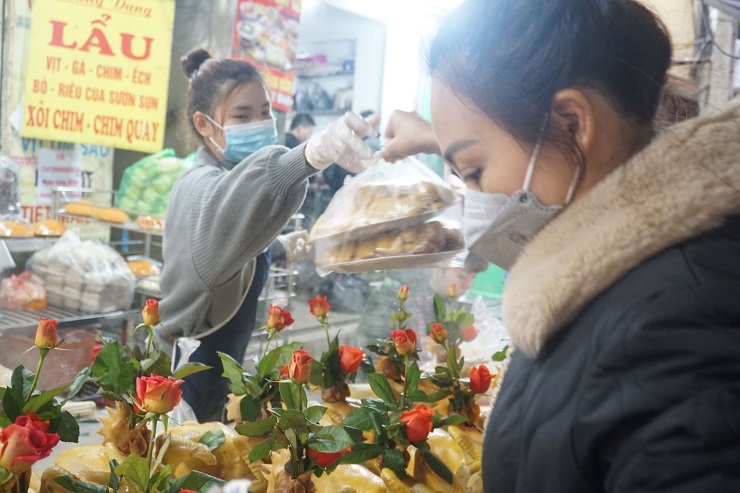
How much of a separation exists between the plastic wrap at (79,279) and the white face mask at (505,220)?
204cm

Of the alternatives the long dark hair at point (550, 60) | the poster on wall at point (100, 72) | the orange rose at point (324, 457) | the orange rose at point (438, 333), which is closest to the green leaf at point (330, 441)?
the orange rose at point (324, 457)

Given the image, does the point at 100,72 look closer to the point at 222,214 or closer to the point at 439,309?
the point at 222,214

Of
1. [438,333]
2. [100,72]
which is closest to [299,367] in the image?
[438,333]

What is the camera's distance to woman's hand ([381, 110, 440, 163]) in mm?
1242

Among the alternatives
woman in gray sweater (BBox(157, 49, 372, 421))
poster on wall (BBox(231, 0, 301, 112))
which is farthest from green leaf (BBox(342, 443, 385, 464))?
poster on wall (BBox(231, 0, 301, 112))

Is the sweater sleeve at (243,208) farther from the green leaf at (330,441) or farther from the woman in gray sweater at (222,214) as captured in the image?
the green leaf at (330,441)

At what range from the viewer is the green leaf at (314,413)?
105 cm

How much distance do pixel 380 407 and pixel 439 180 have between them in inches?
20.7

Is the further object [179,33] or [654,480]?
[179,33]

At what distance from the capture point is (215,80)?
6.47 feet

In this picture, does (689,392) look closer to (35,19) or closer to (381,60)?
(35,19)

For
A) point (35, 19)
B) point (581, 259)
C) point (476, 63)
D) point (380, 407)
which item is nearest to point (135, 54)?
point (35, 19)

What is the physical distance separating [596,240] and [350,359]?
0.82m

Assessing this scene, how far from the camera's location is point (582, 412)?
2.31 ft
